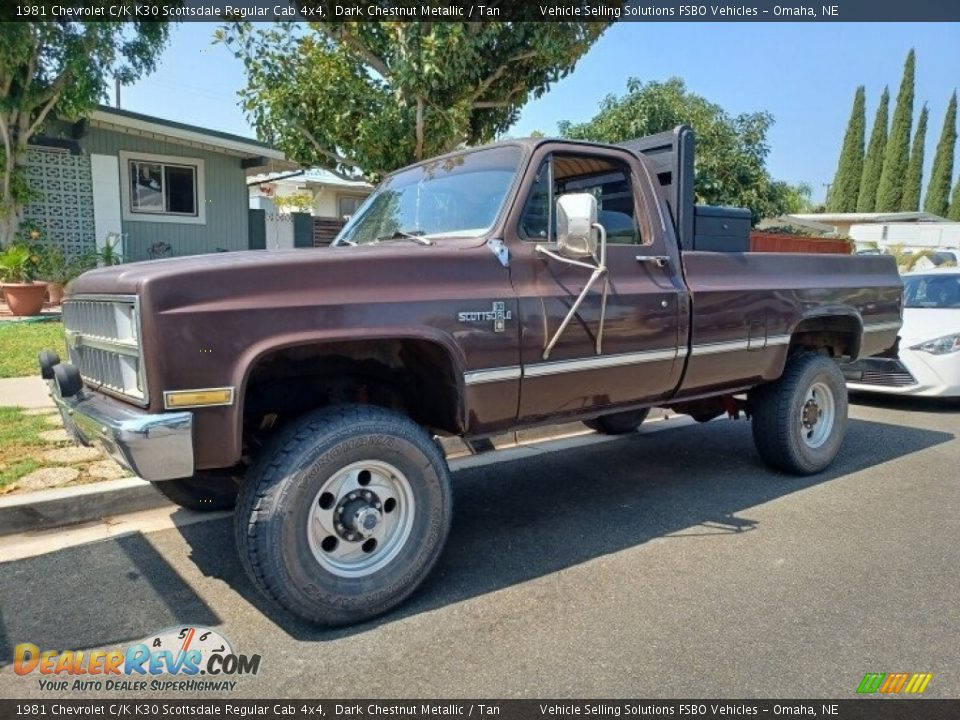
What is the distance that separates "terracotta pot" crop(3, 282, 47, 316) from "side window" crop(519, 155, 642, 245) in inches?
375


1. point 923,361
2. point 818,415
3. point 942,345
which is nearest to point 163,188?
point 818,415

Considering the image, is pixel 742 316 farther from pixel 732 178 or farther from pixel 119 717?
pixel 732 178

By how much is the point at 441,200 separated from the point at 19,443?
11.2 feet

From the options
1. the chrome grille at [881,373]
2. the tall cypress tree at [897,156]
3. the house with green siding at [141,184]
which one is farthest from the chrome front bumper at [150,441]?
the tall cypress tree at [897,156]

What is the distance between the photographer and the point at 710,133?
1773cm

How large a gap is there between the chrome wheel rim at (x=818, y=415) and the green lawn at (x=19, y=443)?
5.23 metres

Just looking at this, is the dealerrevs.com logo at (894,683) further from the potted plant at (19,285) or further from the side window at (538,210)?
the potted plant at (19,285)

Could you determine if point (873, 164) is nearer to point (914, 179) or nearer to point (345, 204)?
point (914, 179)

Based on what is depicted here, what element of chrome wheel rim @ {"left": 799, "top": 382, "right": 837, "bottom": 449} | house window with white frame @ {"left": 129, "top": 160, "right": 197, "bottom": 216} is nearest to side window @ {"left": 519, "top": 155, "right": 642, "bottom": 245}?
chrome wheel rim @ {"left": 799, "top": 382, "right": 837, "bottom": 449}

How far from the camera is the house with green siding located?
Result: 12.6 metres

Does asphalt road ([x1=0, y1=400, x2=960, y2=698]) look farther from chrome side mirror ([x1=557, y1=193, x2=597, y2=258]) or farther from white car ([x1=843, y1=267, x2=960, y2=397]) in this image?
white car ([x1=843, y1=267, x2=960, y2=397])

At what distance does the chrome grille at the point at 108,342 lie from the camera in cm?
265

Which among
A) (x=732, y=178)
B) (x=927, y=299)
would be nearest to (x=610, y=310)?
(x=927, y=299)

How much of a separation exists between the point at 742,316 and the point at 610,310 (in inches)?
46.6
